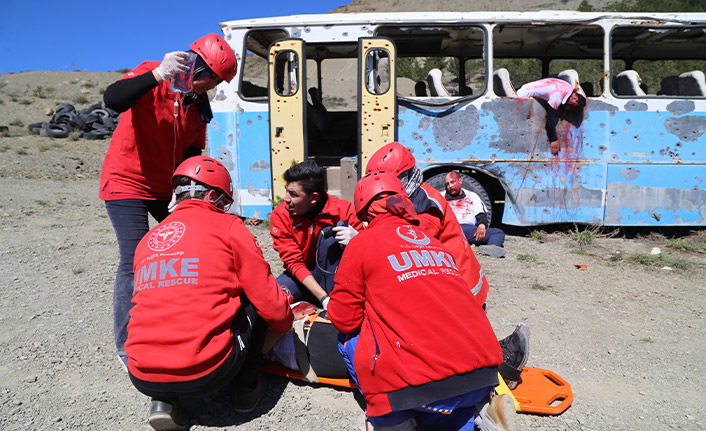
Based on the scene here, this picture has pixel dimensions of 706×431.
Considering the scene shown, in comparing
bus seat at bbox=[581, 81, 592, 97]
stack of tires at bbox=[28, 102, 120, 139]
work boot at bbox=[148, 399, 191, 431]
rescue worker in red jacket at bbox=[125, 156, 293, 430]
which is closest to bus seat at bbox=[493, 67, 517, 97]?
bus seat at bbox=[581, 81, 592, 97]

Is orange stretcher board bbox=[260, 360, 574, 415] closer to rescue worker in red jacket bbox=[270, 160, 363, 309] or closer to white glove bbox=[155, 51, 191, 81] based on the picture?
rescue worker in red jacket bbox=[270, 160, 363, 309]

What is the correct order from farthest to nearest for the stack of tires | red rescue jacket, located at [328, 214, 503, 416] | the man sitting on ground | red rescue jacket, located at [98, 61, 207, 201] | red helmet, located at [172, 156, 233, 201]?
the stack of tires
the man sitting on ground
red rescue jacket, located at [98, 61, 207, 201]
red helmet, located at [172, 156, 233, 201]
red rescue jacket, located at [328, 214, 503, 416]

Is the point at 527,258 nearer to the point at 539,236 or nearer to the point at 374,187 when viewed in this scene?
the point at 539,236

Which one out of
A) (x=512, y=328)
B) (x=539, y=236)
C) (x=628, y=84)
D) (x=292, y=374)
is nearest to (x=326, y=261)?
(x=292, y=374)

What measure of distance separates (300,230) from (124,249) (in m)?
1.14

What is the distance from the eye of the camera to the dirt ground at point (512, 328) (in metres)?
2.51

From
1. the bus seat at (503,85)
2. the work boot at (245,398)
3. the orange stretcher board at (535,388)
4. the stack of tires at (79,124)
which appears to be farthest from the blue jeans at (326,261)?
the stack of tires at (79,124)

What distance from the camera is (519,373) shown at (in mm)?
2611

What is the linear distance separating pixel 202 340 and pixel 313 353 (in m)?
0.86

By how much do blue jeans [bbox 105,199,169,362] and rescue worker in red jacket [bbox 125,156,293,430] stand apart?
1.82ft

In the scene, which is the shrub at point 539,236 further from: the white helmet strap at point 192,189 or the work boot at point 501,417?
the white helmet strap at point 192,189

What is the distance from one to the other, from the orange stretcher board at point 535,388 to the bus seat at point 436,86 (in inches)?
156

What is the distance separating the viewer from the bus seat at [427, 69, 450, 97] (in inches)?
237

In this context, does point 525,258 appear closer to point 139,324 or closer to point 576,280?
point 576,280
